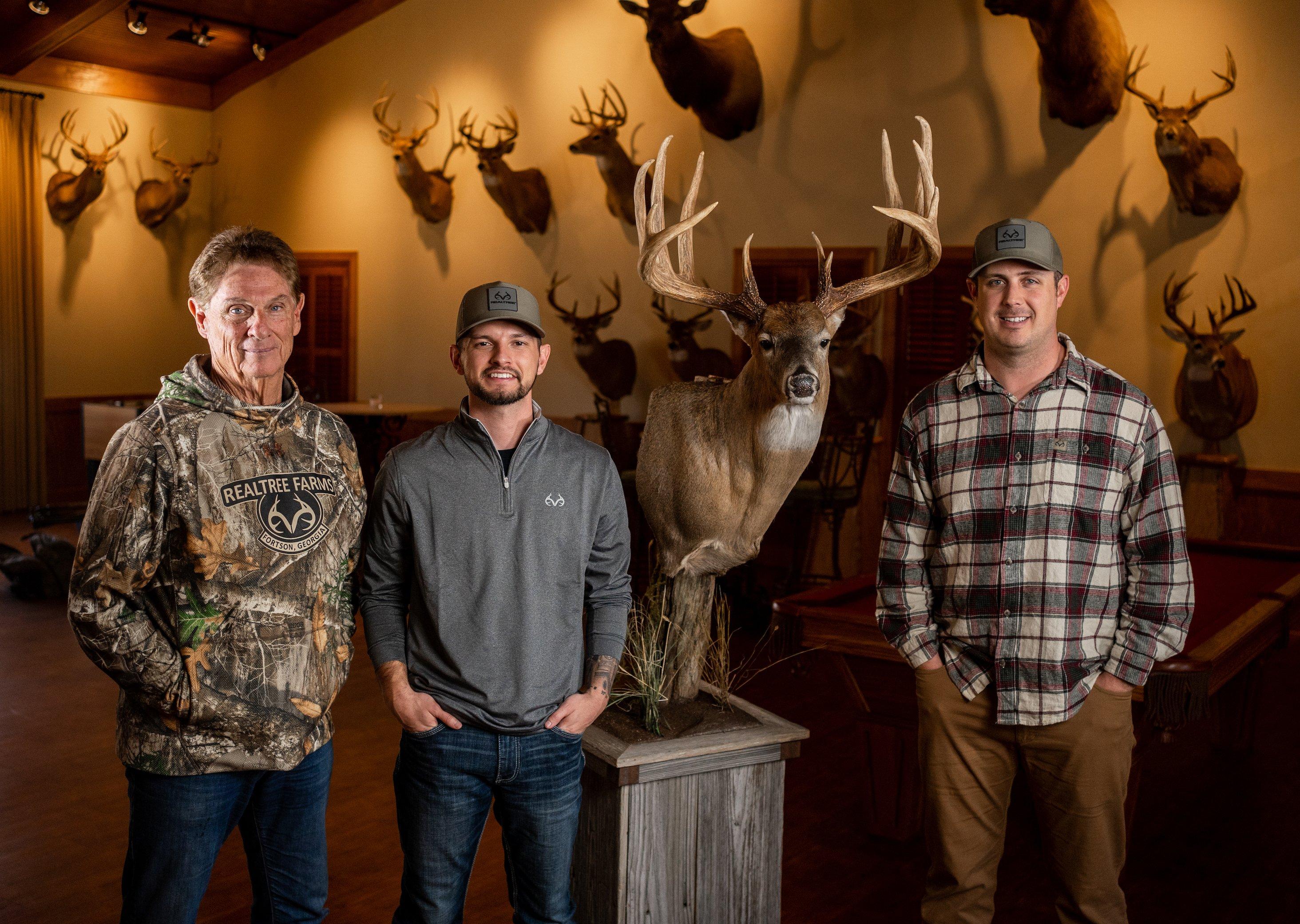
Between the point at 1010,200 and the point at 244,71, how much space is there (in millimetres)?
7403

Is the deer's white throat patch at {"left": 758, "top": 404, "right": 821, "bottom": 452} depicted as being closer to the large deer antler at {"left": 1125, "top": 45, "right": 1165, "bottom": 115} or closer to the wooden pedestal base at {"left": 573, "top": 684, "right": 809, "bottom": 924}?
the wooden pedestal base at {"left": 573, "top": 684, "right": 809, "bottom": 924}

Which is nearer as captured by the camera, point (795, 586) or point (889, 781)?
point (889, 781)

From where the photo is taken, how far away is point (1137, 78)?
586cm

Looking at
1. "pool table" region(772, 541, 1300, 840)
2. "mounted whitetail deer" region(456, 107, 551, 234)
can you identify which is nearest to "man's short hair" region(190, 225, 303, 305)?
"pool table" region(772, 541, 1300, 840)

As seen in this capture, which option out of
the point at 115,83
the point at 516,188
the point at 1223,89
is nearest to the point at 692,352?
the point at 516,188

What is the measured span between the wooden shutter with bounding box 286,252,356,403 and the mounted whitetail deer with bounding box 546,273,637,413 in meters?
2.67

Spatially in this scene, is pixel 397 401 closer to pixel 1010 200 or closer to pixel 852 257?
pixel 852 257

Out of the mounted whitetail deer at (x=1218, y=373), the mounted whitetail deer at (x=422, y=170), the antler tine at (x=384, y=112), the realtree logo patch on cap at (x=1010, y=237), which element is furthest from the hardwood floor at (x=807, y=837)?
the antler tine at (x=384, y=112)

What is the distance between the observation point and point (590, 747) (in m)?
2.22

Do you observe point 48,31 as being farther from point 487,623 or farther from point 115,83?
point 487,623

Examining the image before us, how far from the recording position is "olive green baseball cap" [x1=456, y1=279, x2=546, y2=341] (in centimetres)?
183

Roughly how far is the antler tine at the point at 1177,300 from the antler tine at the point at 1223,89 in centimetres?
81

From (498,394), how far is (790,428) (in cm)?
62

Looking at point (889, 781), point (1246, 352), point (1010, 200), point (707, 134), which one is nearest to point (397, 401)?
point (707, 134)
